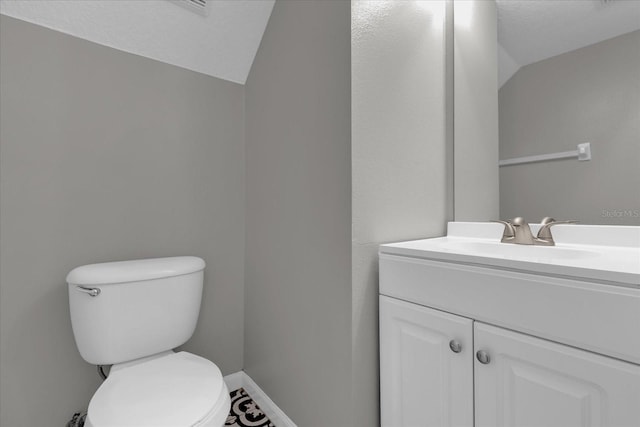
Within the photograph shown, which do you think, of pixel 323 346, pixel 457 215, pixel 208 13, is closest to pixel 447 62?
pixel 457 215

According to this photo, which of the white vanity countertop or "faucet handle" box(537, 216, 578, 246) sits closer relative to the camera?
the white vanity countertop

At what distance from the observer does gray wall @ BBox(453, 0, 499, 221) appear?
1270 millimetres

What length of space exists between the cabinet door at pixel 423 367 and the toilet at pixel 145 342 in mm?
537

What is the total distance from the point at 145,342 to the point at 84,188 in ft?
2.26

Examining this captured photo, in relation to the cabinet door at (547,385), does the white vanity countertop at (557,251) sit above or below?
above

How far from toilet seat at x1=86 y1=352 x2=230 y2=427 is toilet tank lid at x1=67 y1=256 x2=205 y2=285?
0.32m

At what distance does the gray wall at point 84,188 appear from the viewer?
1.12 m

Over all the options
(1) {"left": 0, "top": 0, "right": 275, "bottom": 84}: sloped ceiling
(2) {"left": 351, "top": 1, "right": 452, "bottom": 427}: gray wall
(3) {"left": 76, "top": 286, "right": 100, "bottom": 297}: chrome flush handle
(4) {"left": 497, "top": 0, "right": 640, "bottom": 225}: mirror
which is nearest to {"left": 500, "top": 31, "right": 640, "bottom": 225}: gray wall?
(4) {"left": 497, "top": 0, "right": 640, "bottom": 225}: mirror

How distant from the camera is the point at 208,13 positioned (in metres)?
1.38

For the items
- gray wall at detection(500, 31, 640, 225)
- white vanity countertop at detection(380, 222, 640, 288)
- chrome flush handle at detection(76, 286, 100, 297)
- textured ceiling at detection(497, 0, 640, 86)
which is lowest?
chrome flush handle at detection(76, 286, 100, 297)

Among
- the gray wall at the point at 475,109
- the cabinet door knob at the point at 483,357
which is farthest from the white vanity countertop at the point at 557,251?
the cabinet door knob at the point at 483,357

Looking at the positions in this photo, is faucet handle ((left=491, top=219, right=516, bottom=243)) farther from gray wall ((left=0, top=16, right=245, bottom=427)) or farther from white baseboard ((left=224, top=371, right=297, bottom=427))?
gray wall ((left=0, top=16, right=245, bottom=427))

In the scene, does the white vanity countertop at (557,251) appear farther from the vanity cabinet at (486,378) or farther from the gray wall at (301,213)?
the gray wall at (301,213)

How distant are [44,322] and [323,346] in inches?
43.4
